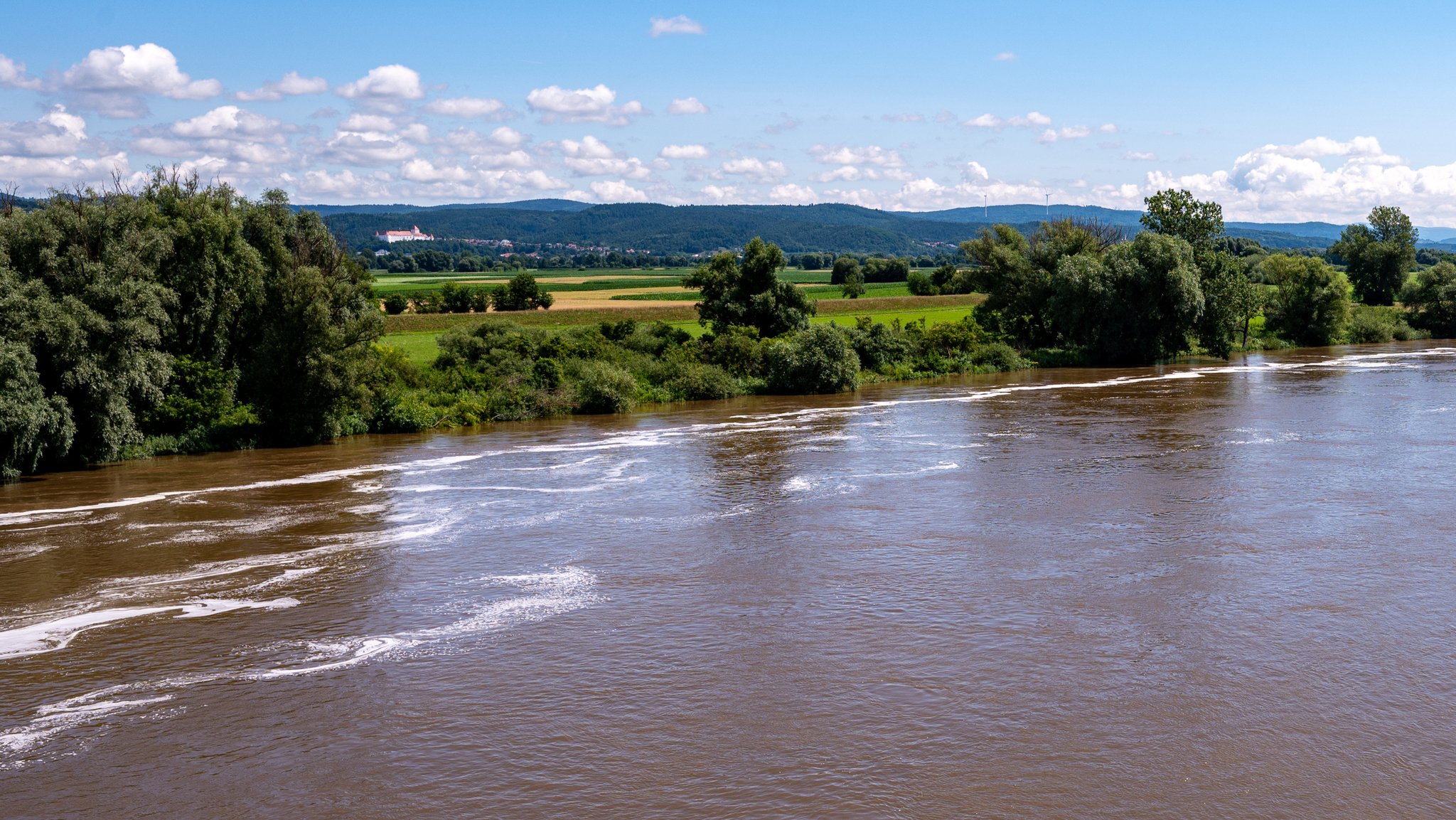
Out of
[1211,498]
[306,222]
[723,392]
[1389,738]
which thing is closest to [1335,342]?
[723,392]

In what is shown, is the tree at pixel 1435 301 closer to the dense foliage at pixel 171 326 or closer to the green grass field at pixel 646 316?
the green grass field at pixel 646 316

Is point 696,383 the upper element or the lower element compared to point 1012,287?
lower

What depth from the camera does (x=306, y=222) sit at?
41.8m

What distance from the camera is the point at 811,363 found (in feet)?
171

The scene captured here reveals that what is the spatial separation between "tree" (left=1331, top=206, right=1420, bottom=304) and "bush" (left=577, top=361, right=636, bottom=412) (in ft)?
247

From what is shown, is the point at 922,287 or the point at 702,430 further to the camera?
the point at 922,287

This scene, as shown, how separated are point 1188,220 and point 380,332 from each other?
50.1 m

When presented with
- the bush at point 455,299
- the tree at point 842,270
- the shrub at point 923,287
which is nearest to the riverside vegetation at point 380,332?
the bush at point 455,299

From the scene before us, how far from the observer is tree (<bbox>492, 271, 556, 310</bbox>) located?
263 ft

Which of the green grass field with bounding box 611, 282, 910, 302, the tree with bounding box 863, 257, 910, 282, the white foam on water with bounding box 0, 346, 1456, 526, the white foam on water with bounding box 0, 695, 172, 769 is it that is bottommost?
the white foam on water with bounding box 0, 695, 172, 769

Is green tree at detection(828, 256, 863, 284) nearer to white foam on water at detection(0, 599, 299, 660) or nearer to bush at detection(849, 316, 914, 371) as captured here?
bush at detection(849, 316, 914, 371)

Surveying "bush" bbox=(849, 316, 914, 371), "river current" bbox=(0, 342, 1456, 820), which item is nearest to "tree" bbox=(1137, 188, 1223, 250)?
"bush" bbox=(849, 316, 914, 371)

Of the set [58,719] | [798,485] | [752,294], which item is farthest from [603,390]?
[58,719]

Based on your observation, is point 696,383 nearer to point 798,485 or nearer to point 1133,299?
point 798,485
